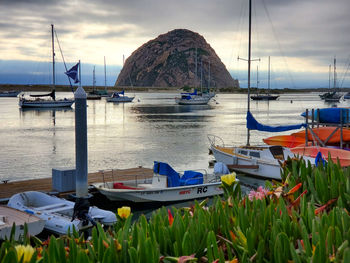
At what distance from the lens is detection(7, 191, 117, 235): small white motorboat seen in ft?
36.7

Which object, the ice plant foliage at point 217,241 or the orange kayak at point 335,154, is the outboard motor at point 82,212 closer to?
the orange kayak at point 335,154

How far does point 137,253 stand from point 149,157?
2411cm

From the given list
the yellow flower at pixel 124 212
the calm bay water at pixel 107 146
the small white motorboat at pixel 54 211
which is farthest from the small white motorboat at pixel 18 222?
the calm bay water at pixel 107 146

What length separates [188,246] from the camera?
9.39 ft

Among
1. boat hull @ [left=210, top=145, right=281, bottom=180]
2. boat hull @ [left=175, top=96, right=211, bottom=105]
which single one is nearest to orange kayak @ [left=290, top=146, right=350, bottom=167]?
boat hull @ [left=210, top=145, right=281, bottom=180]

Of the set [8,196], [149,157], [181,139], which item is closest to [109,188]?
[8,196]

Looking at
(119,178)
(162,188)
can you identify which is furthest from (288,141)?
(162,188)

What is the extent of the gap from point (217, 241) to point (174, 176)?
1203 centimetres

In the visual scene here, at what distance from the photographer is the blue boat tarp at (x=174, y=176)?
48.4ft

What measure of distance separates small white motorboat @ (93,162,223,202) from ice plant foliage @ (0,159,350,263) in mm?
10826

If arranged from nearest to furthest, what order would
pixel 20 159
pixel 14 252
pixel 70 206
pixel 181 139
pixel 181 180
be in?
pixel 14 252 → pixel 70 206 → pixel 181 180 → pixel 20 159 → pixel 181 139

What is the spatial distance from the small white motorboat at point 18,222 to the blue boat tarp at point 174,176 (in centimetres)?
501

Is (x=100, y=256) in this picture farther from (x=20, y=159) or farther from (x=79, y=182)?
(x=20, y=159)

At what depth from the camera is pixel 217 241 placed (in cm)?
315
